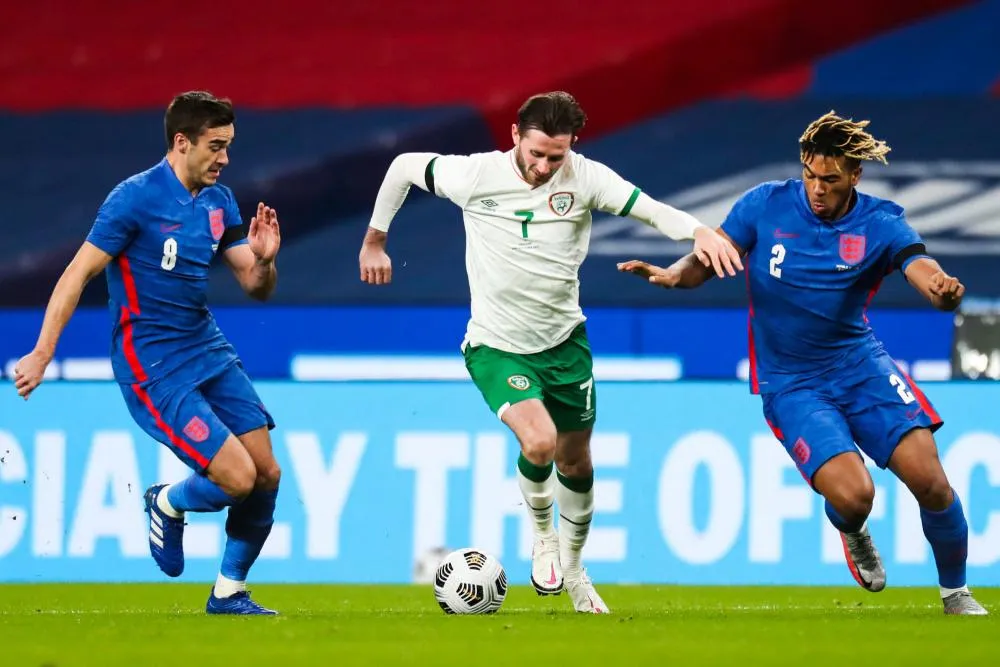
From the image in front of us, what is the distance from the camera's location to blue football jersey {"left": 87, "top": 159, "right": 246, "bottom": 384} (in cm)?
618

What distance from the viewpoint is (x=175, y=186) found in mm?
6297

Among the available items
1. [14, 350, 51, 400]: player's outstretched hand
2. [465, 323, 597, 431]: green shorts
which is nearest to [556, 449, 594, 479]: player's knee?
[465, 323, 597, 431]: green shorts

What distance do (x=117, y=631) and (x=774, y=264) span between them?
→ 9.14 ft

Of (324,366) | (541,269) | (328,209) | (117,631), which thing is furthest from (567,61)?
(117,631)

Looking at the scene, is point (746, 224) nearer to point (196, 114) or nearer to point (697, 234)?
point (697, 234)

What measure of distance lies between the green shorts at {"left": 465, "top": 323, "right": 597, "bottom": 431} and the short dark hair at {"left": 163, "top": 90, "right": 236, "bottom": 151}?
1362 millimetres

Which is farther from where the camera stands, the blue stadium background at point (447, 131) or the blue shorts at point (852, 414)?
the blue stadium background at point (447, 131)

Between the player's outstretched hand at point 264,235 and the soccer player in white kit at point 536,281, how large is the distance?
1.50 feet

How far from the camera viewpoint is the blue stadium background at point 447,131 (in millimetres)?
12750

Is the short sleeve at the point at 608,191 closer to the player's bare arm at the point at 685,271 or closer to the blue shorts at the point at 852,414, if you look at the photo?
the player's bare arm at the point at 685,271

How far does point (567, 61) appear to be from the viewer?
14.7m

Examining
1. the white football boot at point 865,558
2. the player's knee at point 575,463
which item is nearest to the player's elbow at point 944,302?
the white football boot at point 865,558

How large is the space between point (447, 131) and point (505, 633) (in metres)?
9.12

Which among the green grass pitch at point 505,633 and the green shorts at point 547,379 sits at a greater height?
the green shorts at point 547,379
